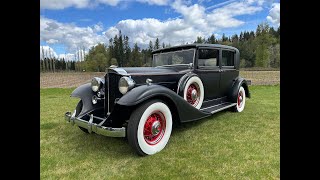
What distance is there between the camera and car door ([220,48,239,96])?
542 centimetres

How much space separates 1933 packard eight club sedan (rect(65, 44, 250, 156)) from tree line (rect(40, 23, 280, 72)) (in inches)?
50.0

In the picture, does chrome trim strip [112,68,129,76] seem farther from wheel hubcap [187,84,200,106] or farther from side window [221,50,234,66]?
side window [221,50,234,66]

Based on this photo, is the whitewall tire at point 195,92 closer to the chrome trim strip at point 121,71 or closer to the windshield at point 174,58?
the windshield at point 174,58

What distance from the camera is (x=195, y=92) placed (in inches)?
176

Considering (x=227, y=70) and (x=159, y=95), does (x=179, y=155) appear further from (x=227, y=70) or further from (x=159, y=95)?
(x=227, y=70)

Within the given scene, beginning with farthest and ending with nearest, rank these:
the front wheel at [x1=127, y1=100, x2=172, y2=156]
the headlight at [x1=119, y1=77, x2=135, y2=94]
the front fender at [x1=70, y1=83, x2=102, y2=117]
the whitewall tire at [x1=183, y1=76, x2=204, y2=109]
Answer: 1. the whitewall tire at [x1=183, y1=76, x2=204, y2=109]
2. the front fender at [x1=70, y1=83, x2=102, y2=117]
3. the headlight at [x1=119, y1=77, x2=135, y2=94]
4. the front wheel at [x1=127, y1=100, x2=172, y2=156]

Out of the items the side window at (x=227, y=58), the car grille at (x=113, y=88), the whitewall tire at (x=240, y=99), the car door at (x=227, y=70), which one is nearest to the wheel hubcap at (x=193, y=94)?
the car door at (x=227, y=70)

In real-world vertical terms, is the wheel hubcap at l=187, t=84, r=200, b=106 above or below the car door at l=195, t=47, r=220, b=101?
below

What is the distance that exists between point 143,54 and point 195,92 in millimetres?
11051

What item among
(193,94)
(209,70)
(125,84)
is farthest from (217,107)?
(125,84)

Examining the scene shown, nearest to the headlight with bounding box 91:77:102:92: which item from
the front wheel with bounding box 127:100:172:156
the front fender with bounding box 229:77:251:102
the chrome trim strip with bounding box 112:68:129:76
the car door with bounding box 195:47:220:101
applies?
the chrome trim strip with bounding box 112:68:129:76
